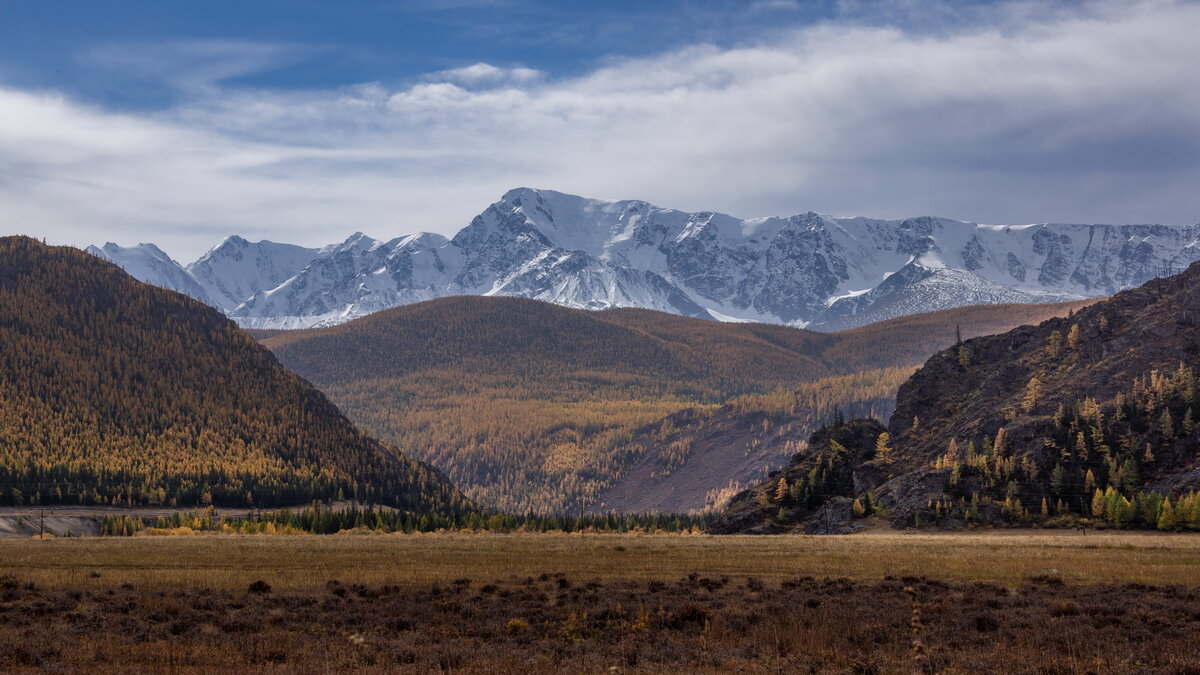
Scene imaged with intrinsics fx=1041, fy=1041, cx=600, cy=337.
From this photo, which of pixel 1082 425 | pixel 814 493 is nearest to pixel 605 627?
pixel 1082 425

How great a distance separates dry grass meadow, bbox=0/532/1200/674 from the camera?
3180cm

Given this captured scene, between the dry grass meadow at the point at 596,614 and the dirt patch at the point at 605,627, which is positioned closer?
the dirt patch at the point at 605,627

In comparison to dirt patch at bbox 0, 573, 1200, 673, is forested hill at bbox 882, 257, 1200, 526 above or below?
above

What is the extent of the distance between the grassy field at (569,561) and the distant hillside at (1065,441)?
55103 mm

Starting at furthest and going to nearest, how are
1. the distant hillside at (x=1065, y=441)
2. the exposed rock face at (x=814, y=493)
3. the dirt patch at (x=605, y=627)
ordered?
the exposed rock face at (x=814, y=493) → the distant hillside at (x=1065, y=441) → the dirt patch at (x=605, y=627)

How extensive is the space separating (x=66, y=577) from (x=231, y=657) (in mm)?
27256

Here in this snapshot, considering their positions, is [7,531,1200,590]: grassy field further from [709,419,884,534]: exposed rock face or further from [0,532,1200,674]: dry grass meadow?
[709,419,884,534]: exposed rock face

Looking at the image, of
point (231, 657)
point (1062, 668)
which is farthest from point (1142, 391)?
point (231, 657)

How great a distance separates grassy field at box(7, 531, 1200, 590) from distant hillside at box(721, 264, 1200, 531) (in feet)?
181

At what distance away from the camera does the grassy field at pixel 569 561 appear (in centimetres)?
5541

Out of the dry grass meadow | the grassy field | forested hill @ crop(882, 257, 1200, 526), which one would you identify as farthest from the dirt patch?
forested hill @ crop(882, 257, 1200, 526)

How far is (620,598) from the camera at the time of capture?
4641 centimetres

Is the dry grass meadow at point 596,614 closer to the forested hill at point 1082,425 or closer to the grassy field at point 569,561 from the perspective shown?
the grassy field at point 569,561

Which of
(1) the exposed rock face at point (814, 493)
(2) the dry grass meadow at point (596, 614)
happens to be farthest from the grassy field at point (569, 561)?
(1) the exposed rock face at point (814, 493)
